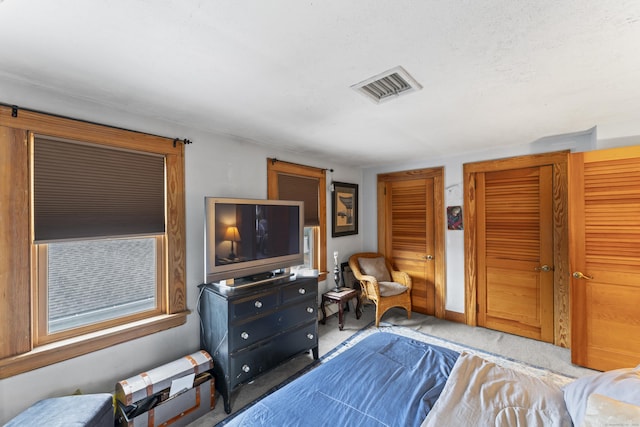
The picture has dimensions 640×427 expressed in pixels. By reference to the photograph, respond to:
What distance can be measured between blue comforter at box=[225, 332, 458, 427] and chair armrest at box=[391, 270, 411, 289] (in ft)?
7.16

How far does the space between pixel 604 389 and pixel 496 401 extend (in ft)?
1.29

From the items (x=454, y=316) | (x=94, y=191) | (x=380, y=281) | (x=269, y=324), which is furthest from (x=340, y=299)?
(x=94, y=191)

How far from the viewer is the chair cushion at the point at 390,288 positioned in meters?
3.60

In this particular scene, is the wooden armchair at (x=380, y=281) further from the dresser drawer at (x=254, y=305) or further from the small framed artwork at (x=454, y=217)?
the dresser drawer at (x=254, y=305)

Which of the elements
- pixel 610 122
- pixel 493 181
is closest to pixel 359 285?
pixel 493 181

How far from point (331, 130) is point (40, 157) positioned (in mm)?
2162

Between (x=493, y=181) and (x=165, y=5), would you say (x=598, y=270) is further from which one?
(x=165, y=5)

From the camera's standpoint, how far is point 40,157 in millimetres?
1698

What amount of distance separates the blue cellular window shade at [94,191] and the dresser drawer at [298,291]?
1.22m

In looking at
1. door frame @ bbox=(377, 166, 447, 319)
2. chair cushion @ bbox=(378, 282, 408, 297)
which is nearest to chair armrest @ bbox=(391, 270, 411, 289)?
chair cushion @ bbox=(378, 282, 408, 297)

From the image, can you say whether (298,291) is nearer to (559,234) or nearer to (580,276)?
(580,276)

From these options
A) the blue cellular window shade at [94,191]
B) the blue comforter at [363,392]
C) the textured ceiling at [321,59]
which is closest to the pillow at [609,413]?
the blue comforter at [363,392]

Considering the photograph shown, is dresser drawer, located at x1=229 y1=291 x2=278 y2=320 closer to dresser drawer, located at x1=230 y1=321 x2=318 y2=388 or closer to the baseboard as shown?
dresser drawer, located at x1=230 y1=321 x2=318 y2=388

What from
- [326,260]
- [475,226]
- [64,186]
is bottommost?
[326,260]
